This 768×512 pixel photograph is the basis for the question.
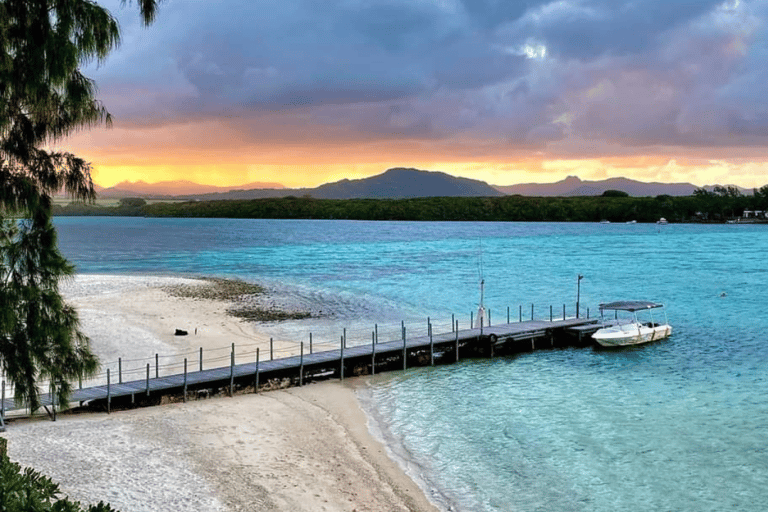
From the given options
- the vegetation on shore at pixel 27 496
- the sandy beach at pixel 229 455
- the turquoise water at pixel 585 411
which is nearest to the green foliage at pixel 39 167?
the sandy beach at pixel 229 455

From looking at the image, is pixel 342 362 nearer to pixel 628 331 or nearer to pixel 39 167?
pixel 628 331

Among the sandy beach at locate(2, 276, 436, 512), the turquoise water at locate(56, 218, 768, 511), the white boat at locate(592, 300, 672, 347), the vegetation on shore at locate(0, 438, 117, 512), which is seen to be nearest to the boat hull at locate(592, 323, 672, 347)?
the white boat at locate(592, 300, 672, 347)

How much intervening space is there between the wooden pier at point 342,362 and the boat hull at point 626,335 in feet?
5.50

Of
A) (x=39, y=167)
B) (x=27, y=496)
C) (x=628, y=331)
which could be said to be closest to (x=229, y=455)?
(x=39, y=167)

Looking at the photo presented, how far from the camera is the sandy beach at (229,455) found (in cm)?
1772

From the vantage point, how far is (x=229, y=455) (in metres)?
20.9

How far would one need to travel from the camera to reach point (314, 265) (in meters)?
101

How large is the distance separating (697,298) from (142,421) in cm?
5734

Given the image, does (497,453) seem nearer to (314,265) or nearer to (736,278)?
(736,278)

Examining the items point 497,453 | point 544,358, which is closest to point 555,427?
point 497,453

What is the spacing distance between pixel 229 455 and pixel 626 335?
94.0ft

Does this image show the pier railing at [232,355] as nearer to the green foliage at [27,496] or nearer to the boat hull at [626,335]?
the boat hull at [626,335]

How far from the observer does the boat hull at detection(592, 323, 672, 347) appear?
41.0 metres

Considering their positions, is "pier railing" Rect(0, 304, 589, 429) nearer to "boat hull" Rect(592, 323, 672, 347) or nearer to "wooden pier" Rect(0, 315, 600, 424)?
"wooden pier" Rect(0, 315, 600, 424)
